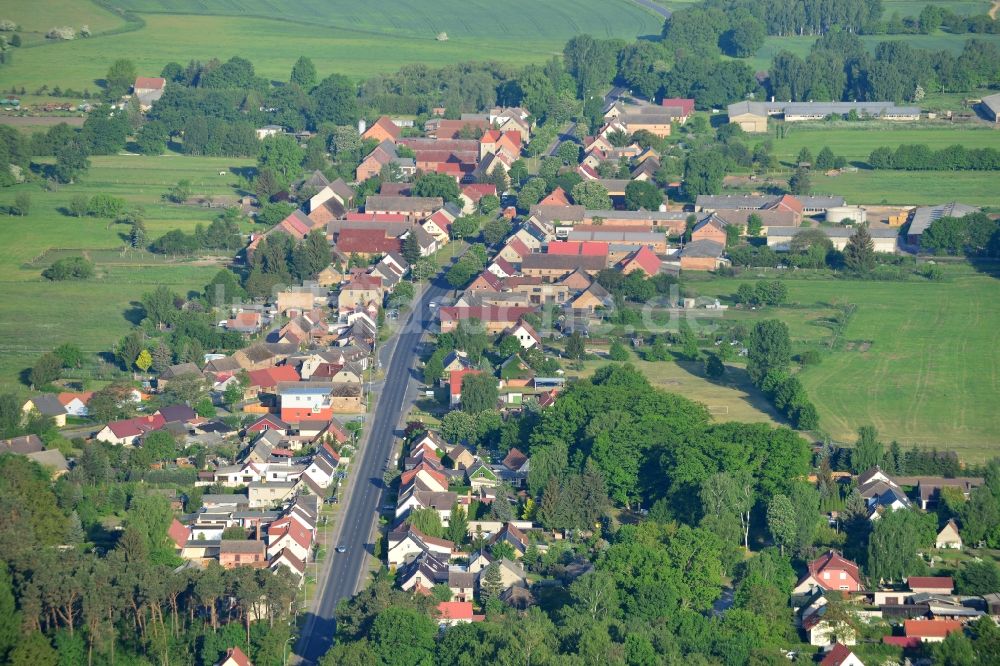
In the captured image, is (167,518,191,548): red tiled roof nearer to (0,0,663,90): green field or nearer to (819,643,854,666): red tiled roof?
(819,643,854,666): red tiled roof

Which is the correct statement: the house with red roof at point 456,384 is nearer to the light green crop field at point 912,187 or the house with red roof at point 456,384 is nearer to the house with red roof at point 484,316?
the house with red roof at point 484,316

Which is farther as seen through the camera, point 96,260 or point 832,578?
point 96,260

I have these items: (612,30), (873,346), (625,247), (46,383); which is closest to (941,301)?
(873,346)

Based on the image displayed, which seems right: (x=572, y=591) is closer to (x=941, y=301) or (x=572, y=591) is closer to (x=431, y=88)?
(x=941, y=301)

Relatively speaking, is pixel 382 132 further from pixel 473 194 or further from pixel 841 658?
pixel 841 658

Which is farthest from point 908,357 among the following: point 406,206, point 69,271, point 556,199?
point 69,271

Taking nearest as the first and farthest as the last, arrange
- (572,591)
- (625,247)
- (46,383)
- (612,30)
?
(572,591) → (46,383) → (625,247) → (612,30)

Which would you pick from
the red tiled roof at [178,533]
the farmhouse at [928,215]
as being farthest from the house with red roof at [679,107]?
the red tiled roof at [178,533]
